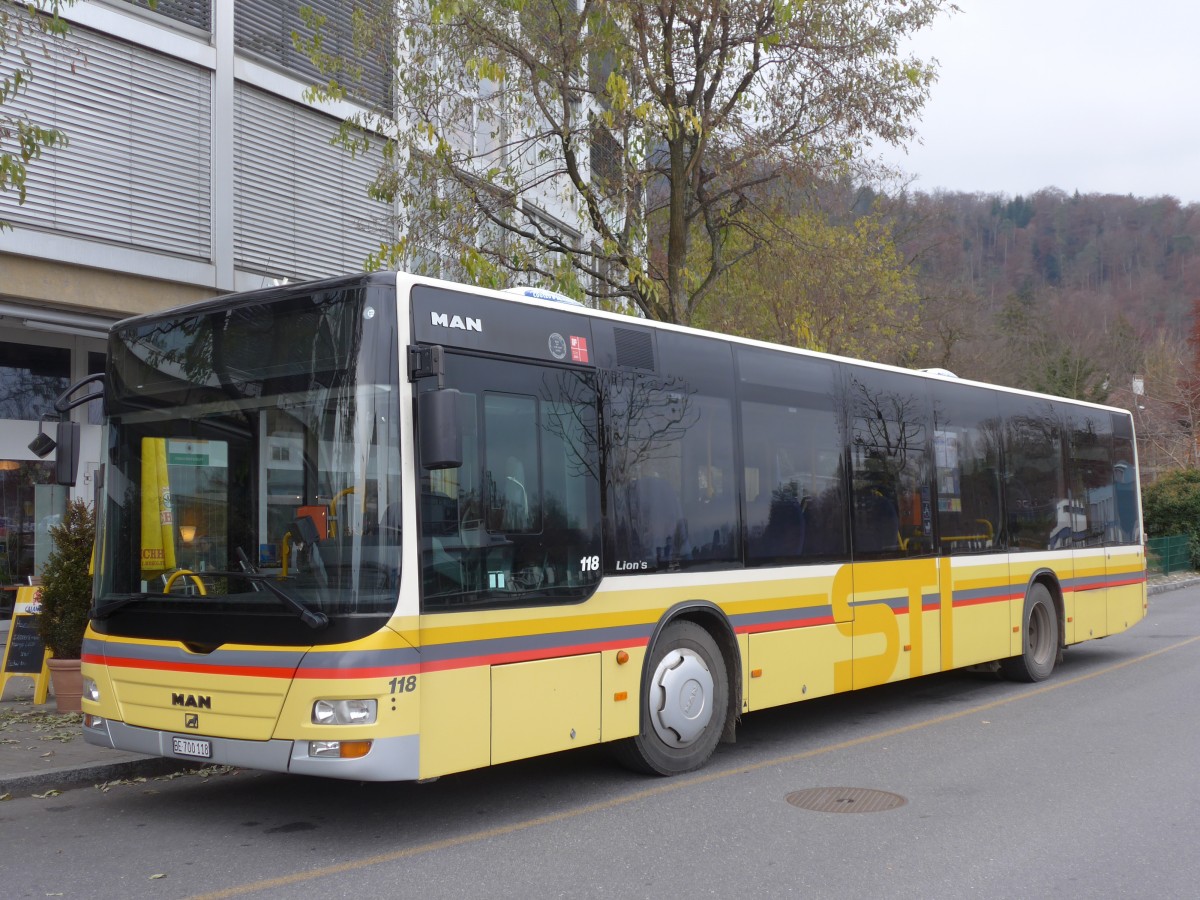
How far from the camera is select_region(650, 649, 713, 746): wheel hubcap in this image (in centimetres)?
828

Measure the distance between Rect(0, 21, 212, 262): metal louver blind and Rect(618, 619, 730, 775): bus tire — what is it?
9370 mm

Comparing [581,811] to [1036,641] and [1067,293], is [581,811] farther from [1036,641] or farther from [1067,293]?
[1067,293]

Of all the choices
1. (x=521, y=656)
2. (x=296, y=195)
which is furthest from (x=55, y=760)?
(x=296, y=195)

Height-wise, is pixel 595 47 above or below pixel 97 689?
above

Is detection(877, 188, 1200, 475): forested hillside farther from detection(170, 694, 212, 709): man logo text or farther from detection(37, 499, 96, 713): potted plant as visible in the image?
detection(170, 694, 212, 709): man logo text

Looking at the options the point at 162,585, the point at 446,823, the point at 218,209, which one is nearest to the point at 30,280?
the point at 218,209

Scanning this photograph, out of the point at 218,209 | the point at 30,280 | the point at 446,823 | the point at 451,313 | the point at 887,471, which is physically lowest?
the point at 446,823

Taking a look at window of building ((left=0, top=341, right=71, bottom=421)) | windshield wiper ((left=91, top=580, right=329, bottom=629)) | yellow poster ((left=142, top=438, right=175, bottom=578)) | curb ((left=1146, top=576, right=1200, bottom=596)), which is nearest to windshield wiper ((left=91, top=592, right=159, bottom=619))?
windshield wiper ((left=91, top=580, right=329, bottom=629))

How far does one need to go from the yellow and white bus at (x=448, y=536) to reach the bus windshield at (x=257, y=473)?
0.02 metres

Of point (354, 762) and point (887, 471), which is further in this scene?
point (887, 471)

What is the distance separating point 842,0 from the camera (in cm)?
1480

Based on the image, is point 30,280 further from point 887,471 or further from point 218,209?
point 887,471

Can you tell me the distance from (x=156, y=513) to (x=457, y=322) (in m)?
2.17

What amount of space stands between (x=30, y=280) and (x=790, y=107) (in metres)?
9.49
